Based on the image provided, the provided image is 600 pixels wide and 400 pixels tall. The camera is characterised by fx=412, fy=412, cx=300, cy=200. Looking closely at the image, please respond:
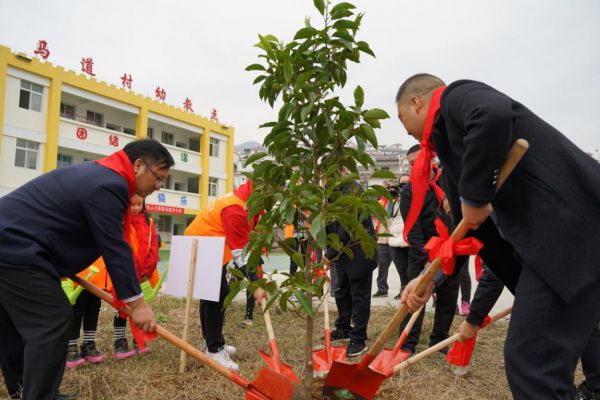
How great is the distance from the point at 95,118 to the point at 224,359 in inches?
951

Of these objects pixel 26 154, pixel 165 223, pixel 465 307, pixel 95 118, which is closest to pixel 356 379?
pixel 465 307

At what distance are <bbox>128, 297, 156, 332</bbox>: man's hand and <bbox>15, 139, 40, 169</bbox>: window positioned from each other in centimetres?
2046

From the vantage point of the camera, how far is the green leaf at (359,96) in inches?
92.1

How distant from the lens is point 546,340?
1.53 m

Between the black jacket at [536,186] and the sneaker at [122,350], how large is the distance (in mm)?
3622

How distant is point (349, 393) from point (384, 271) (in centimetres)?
575

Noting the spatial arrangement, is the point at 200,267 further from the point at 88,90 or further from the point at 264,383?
the point at 88,90

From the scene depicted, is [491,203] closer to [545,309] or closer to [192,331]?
[545,309]

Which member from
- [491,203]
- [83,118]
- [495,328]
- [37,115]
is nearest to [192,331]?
[495,328]

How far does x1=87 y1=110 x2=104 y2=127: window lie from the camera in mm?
23828

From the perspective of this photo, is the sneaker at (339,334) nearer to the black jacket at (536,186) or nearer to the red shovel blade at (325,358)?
the red shovel blade at (325,358)

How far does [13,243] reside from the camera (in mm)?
2311

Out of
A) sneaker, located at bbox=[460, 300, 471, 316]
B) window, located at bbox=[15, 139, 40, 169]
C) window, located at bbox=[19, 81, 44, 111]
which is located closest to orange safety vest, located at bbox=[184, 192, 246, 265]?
sneaker, located at bbox=[460, 300, 471, 316]

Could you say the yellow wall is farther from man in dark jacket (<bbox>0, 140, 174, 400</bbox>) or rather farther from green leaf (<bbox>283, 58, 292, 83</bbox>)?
green leaf (<bbox>283, 58, 292, 83</bbox>)
